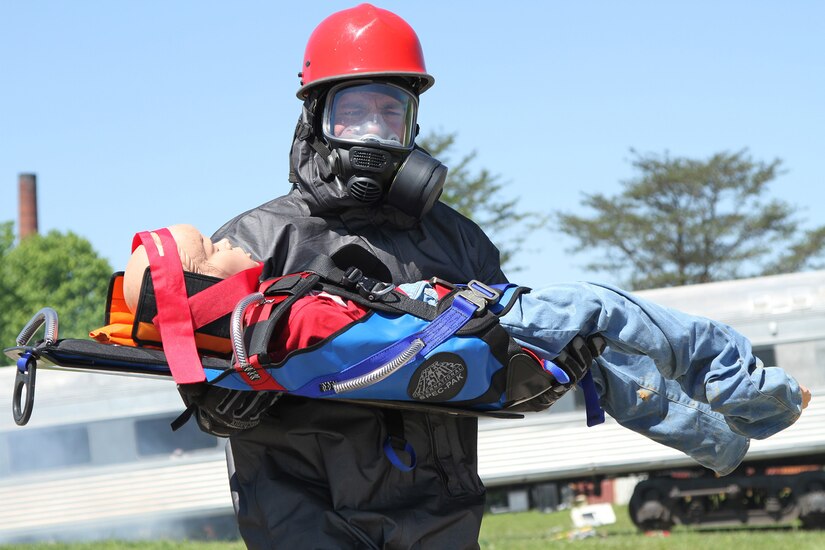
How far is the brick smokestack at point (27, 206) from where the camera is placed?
1704 inches

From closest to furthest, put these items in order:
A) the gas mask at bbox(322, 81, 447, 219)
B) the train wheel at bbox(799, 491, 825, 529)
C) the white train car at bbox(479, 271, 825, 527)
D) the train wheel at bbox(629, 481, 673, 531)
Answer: the gas mask at bbox(322, 81, 447, 219) < the train wheel at bbox(799, 491, 825, 529) < the white train car at bbox(479, 271, 825, 527) < the train wheel at bbox(629, 481, 673, 531)

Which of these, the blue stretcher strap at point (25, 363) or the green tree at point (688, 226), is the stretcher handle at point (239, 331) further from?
the green tree at point (688, 226)

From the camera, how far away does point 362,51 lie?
11.7ft

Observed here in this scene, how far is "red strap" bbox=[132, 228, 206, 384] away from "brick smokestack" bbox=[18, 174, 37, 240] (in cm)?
4191

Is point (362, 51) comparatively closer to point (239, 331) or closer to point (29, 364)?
point (239, 331)

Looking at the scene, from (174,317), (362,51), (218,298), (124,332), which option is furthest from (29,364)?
(362,51)

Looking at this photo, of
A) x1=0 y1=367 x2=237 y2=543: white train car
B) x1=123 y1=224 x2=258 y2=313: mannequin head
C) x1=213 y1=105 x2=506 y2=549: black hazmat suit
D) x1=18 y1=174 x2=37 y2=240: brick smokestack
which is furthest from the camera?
x1=18 y1=174 x2=37 y2=240: brick smokestack

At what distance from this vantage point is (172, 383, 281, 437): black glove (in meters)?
3.14

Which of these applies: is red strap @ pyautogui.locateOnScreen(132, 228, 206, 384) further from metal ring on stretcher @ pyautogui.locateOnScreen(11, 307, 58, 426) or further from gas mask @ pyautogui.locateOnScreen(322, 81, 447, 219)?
gas mask @ pyautogui.locateOnScreen(322, 81, 447, 219)

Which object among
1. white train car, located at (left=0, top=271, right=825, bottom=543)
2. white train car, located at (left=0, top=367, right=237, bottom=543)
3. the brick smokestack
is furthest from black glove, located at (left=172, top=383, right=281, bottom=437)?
the brick smokestack

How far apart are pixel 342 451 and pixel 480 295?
1.98 feet

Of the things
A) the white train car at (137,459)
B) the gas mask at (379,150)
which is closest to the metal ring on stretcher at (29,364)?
the gas mask at (379,150)

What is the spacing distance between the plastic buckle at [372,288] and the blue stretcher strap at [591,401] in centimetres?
76

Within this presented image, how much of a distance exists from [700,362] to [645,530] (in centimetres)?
1201
